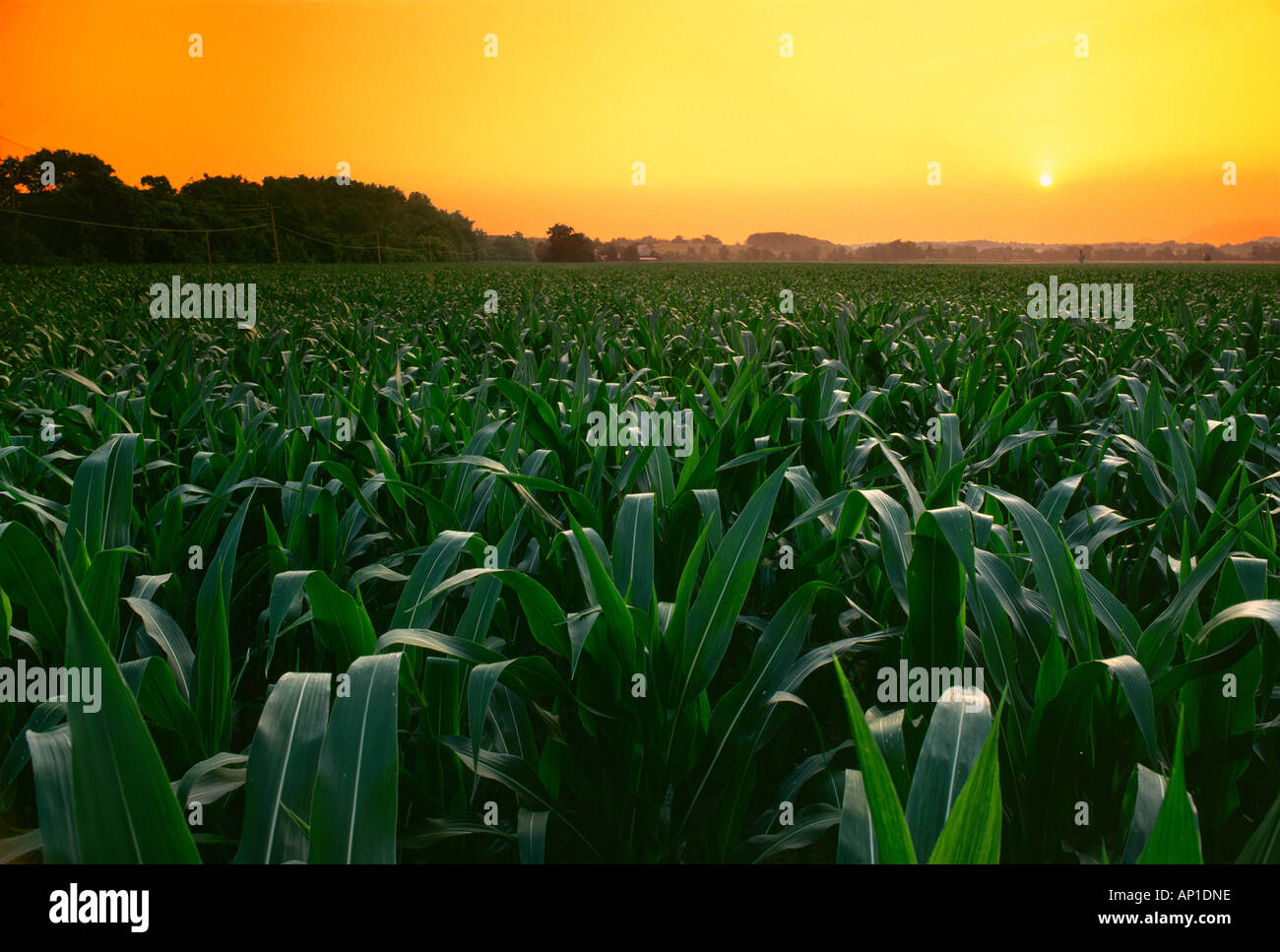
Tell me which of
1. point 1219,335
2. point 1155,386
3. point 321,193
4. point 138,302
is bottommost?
point 1155,386

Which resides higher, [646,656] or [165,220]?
[165,220]

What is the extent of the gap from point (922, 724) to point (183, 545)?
5.82 feet

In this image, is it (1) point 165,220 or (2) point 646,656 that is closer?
(2) point 646,656

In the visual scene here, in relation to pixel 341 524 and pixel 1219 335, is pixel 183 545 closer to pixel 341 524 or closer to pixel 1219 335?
pixel 341 524

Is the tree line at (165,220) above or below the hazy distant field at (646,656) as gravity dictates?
above

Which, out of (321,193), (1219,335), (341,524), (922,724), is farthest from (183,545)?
(321,193)

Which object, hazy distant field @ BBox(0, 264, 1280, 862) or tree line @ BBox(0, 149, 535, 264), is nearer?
hazy distant field @ BBox(0, 264, 1280, 862)

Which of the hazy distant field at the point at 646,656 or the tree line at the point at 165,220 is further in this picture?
the tree line at the point at 165,220

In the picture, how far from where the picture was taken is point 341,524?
196 centimetres

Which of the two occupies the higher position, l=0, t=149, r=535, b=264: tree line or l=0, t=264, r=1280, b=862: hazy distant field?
l=0, t=149, r=535, b=264: tree line
